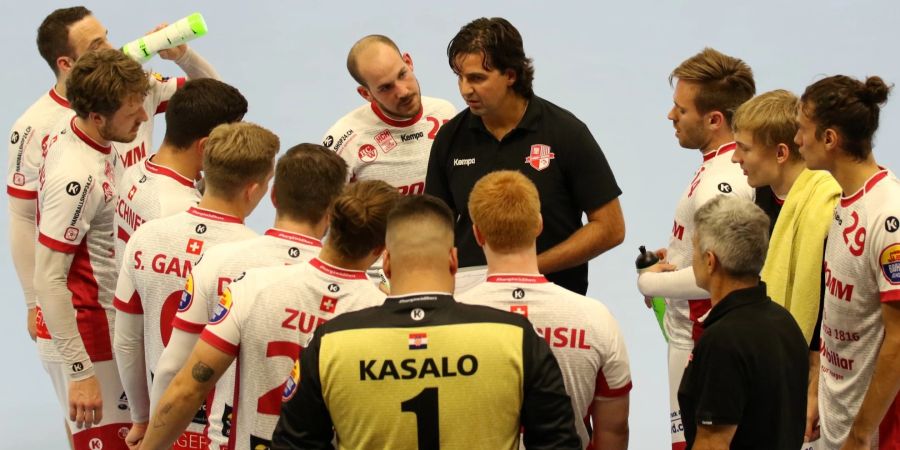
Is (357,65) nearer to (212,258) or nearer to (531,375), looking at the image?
(212,258)

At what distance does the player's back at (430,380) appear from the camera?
3.53 metres

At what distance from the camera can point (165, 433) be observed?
415cm

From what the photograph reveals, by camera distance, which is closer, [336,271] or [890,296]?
[336,271]

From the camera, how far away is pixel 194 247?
15.6 ft

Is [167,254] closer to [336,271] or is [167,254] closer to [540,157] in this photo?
[336,271]

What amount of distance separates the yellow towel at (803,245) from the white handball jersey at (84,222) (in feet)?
9.30

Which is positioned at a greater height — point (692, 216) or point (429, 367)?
point (692, 216)

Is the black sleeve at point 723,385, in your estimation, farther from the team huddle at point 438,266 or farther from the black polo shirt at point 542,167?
the black polo shirt at point 542,167

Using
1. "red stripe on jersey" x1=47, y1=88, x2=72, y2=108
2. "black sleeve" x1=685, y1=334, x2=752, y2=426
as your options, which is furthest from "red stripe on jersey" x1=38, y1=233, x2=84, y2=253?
"black sleeve" x1=685, y1=334, x2=752, y2=426

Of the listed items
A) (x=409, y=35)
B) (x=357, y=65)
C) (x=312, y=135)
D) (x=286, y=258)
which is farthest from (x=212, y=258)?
(x=409, y=35)

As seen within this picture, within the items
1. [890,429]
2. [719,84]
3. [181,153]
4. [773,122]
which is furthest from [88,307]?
[890,429]

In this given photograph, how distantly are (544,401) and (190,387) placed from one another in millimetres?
1157

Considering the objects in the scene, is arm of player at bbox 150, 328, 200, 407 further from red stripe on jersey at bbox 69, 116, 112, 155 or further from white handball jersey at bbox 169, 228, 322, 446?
red stripe on jersey at bbox 69, 116, 112, 155

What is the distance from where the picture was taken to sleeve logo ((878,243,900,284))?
171 inches
